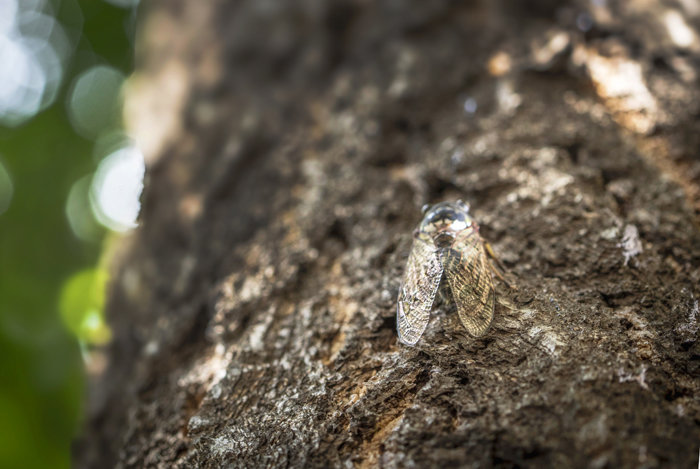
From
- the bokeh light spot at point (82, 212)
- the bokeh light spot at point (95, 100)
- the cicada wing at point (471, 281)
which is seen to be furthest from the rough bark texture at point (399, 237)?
the bokeh light spot at point (82, 212)

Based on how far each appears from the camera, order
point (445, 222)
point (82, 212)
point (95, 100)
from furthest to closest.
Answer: point (95, 100) < point (82, 212) < point (445, 222)

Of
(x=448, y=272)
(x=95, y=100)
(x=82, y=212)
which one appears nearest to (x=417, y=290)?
(x=448, y=272)

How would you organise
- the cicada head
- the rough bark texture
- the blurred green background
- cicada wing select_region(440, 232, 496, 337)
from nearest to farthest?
the rough bark texture → cicada wing select_region(440, 232, 496, 337) → the cicada head → the blurred green background

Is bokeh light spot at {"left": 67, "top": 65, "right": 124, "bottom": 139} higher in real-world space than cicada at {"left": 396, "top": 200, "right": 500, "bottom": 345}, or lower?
higher

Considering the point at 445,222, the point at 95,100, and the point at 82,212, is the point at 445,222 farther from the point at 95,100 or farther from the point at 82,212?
the point at 95,100

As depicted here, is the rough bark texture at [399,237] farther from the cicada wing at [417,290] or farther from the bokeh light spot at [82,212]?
the bokeh light spot at [82,212]

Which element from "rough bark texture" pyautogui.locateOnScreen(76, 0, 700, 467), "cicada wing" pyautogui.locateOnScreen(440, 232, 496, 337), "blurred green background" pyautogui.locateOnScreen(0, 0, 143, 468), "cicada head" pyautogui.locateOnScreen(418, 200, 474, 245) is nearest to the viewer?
"rough bark texture" pyautogui.locateOnScreen(76, 0, 700, 467)

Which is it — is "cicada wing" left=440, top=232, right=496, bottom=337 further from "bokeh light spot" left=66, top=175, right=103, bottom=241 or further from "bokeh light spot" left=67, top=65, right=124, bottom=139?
"bokeh light spot" left=67, top=65, right=124, bottom=139

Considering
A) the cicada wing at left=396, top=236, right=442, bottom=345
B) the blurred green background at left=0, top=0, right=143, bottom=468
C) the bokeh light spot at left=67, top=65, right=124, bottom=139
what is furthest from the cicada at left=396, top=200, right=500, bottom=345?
the bokeh light spot at left=67, top=65, right=124, bottom=139
